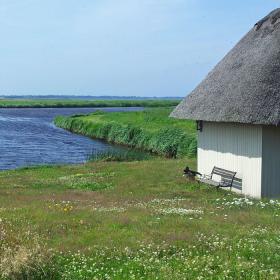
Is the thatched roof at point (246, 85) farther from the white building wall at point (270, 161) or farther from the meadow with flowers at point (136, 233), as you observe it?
the meadow with flowers at point (136, 233)

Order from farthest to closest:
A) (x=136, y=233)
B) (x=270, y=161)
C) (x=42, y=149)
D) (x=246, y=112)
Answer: (x=42, y=149)
(x=270, y=161)
(x=246, y=112)
(x=136, y=233)

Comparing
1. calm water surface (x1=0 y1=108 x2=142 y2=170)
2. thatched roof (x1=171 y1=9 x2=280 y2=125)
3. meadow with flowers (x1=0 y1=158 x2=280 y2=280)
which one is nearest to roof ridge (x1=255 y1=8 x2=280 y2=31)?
thatched roof (x1=171 y1=9 x2=280 y2=125)

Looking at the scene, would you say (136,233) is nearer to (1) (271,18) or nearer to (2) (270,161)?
(2) (270,161)

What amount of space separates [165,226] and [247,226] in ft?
7.19

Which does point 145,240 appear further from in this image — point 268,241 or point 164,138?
point 164,138

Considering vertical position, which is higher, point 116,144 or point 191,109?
point 191,109

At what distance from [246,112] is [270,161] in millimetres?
2167

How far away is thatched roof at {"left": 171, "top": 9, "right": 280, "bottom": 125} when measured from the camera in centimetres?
1978

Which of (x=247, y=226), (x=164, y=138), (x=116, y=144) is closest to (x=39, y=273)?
(x=247, y=226)

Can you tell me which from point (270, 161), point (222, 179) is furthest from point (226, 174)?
point (270, 161)

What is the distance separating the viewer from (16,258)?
9477 mm

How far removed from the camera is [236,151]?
21.9m

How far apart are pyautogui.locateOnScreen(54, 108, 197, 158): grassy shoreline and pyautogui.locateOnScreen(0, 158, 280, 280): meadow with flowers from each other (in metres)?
20.7

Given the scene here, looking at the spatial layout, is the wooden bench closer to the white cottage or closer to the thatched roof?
the white cottage
